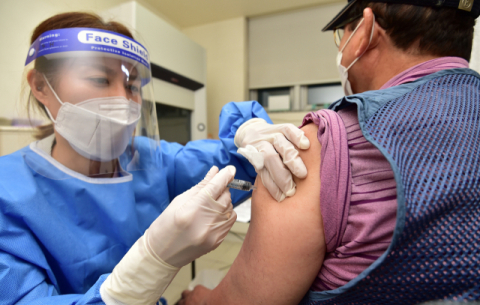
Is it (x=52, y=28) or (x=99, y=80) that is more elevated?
(x=52, y=28)

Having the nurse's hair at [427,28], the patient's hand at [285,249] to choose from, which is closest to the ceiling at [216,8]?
the nurse's hair at [427,28]

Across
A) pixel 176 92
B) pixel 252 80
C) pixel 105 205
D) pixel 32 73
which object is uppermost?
pixel 252 80

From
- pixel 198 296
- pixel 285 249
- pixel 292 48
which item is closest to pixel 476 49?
pixel 285 249

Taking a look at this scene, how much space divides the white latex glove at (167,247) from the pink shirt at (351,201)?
0.28 m

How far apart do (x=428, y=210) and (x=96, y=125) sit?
939mm

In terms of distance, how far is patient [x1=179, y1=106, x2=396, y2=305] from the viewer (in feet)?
1.46

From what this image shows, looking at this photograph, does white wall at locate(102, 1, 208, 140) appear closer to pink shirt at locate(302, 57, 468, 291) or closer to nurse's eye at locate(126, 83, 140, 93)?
nurse's eye at locate(126, 83, 140, 93)

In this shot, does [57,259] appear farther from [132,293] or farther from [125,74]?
[125,74]

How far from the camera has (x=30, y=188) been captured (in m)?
0.73

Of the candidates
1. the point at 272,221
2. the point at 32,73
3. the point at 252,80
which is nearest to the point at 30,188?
the point at 32,73

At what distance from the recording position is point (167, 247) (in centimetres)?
58

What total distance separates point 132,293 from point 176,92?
2213mm

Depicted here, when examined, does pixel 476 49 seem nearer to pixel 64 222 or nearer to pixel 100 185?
pixel 100 185

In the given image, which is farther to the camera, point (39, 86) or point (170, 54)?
point (170, 54)
